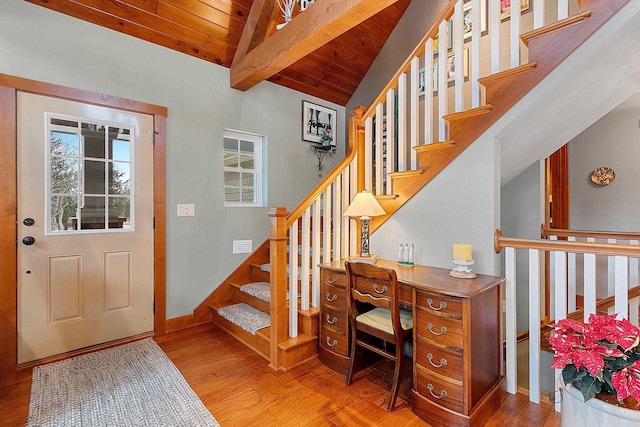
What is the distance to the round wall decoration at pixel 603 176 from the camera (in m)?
3.82

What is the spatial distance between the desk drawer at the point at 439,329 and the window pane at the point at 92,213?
8.72 ft

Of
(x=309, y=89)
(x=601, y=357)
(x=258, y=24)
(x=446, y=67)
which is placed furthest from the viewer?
(x=309, y=89)

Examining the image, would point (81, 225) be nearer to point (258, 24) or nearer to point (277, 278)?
point (277, 278)

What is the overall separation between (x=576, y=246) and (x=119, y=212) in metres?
3.37

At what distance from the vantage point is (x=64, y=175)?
8.00ft

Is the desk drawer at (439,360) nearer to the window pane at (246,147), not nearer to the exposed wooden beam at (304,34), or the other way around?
the exposed wooden beam at (304,34)

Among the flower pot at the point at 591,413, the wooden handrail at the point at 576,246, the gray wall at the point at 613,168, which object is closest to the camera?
the flower pot at the point at 591,413

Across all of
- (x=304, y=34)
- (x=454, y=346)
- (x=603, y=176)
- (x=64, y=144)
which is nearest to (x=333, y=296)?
(x=454, y=346)

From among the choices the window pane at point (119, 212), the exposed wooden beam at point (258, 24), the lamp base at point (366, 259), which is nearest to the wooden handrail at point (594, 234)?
the lamp base at point (366, 259)

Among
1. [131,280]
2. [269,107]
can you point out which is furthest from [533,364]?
[269,107]

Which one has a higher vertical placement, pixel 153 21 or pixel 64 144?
pixel 153 21

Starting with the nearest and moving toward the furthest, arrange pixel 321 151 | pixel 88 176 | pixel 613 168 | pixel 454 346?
pixel 454 346 < pixel 88 176 < pixel 613 168 < pixel 321 151

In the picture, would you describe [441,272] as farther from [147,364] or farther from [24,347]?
[24,347]

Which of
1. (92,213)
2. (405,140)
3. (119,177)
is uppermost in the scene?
(405,140)
